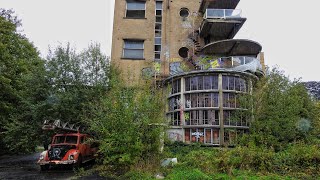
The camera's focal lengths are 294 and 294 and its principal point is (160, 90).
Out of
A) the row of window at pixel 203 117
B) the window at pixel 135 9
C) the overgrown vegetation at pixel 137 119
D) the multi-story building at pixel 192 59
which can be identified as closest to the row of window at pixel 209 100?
the multi-story building at pixel 192 59

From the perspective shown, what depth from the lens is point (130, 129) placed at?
41.4 ft

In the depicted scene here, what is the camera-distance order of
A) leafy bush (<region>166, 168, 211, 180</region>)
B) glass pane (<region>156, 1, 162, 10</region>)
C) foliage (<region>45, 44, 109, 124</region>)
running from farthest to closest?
glass pane (<region>156, 1, 162, 10</region>), foliage (<region>45, 44, 109, 124</region>), leafy bush (<region>166, 168, 211, 180</region>)

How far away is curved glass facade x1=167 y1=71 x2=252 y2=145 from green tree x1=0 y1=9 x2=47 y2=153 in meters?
9.00

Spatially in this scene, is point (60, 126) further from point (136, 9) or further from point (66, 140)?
point (136, 9)

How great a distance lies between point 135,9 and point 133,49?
12.9 ft

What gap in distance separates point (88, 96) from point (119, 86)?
444cm

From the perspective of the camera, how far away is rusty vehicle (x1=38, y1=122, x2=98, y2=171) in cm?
1557

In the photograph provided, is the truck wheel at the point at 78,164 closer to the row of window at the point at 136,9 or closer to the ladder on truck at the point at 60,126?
the ladder on truck at the point at 60,126

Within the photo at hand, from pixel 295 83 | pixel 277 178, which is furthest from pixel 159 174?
pixel 295 83

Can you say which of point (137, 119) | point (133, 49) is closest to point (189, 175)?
point (137, 119)

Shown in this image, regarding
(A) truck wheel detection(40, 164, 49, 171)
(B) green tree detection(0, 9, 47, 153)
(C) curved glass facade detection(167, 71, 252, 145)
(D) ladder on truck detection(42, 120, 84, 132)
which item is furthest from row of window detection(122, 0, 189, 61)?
(A) truck wheel detection(40, 164, 49, 171)

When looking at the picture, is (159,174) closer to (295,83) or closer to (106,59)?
(106,59)

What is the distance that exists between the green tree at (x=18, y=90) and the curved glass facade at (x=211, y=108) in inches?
354

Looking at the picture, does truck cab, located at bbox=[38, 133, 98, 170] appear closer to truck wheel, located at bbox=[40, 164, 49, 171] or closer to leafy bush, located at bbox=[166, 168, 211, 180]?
truck wheel, located at bbox=[40, 164, 49, 171]
